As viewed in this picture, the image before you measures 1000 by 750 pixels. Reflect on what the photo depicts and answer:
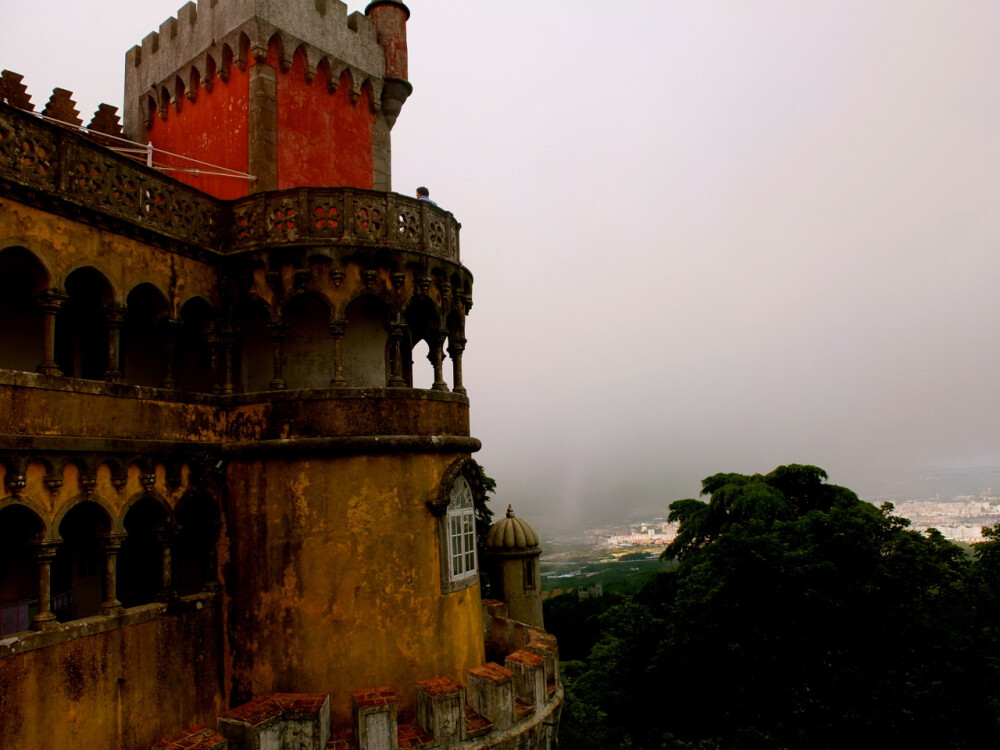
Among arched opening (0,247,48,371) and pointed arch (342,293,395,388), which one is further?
pointed arch (342,293,395,388)

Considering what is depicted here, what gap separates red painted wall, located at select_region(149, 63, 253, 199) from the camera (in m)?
14.3

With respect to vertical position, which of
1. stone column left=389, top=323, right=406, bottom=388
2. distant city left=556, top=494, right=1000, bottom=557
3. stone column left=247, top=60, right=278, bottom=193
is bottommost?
distant city left=556, top=494, right=1000, bottom=557

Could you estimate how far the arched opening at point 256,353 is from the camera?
13.5m

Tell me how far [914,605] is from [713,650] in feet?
17.5

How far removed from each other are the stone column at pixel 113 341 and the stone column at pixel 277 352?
239cm

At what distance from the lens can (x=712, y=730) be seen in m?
20.7

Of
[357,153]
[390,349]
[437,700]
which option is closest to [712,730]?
[437,700]

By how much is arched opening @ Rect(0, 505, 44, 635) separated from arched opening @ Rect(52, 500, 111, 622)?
1.28 feet

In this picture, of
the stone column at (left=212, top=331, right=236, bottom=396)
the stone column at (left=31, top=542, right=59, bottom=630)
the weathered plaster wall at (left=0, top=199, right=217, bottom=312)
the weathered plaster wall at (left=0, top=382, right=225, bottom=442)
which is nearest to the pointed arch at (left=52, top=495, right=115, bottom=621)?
the weathered plaster wall at (left=0, top=382, right=225, bottom=442)

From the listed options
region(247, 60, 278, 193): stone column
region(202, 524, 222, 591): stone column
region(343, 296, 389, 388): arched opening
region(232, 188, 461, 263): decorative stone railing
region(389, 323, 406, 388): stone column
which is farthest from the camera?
region(343, 296, 389, 388): arched opening

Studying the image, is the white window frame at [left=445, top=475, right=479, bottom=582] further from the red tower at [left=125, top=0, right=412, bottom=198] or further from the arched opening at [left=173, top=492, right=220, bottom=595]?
the red tower at [left=125, top=0, right=412, bottom=198]

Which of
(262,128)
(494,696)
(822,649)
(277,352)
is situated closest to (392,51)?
(262,128)

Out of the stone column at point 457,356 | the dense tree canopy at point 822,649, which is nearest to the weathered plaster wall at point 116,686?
the stone column at point 457,356

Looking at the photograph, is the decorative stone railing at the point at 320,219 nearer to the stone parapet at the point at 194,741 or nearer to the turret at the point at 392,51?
the turret at the point at 392,51
